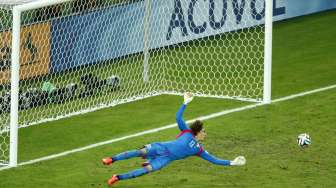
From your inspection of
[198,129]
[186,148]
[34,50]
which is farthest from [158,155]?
[34,50]

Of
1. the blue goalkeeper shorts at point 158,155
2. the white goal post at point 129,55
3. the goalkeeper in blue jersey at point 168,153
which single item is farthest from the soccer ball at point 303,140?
the blue goalkeeper shorts at point 158,155

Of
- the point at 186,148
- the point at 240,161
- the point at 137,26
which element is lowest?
the point at 240,161

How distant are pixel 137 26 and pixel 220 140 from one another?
4.92 meters

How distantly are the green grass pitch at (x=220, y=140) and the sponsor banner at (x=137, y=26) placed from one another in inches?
54.7

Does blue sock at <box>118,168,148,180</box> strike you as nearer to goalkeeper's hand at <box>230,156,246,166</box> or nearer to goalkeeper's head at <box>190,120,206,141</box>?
goalkeeper's head at <box>190,120,206,141</box>

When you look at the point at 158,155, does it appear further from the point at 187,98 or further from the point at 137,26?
the point at 137,26

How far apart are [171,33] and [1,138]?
5.69m

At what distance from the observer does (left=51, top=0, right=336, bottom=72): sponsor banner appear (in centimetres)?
2352

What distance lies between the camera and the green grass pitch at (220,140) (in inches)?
695

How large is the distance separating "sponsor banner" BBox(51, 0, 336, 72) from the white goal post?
0.06 feet

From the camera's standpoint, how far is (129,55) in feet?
77.7

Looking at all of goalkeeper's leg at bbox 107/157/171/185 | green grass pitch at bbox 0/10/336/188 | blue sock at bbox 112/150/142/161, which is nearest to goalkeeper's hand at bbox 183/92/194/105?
goalkeeper's leg at bbox 107/157/171/185

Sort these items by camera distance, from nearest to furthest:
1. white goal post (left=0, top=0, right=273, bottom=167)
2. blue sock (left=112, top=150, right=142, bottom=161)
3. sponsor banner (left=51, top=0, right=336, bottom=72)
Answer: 1. blue sock (left=112, top=150, right=142, bottom=161)
2. white goal post (left=0, top=0, right=273, bottom=167)
3. sponsor banner (left=51, top=0, right=336, bottom=72)

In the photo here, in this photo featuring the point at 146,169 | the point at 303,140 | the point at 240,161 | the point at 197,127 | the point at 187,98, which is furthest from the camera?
the point at 303,140
